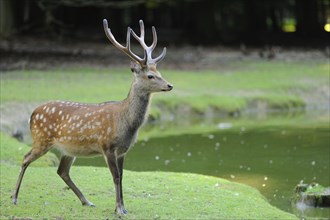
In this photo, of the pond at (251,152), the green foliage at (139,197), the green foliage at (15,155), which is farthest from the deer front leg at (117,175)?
the green foliage at (15,155)

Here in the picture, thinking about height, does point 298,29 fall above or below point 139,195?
below

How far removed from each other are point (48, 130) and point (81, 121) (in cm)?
42

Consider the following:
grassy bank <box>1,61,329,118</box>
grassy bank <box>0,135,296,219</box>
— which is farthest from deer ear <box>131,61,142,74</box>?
grassy bank <box>1,61,329,118</box>

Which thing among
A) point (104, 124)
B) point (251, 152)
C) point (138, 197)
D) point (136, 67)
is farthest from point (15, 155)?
point (251, 152)

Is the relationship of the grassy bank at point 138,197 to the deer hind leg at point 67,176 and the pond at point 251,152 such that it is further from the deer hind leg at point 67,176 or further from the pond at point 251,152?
the pond at point 251,152

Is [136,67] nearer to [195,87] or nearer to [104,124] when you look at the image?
[104,124]

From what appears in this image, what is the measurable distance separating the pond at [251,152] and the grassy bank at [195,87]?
0.87m

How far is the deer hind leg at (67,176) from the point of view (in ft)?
31.7

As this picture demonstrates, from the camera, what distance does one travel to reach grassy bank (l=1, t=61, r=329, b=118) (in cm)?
1975

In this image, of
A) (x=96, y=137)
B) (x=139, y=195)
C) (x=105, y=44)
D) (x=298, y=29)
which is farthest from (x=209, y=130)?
(x=298, y=29)

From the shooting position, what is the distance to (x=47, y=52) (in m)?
28.7

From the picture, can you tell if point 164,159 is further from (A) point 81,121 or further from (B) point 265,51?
(B) point 265,51

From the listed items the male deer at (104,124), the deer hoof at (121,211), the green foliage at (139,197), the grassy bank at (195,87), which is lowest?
the grassy bank at (195,87)

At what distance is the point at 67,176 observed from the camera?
9820 mm
